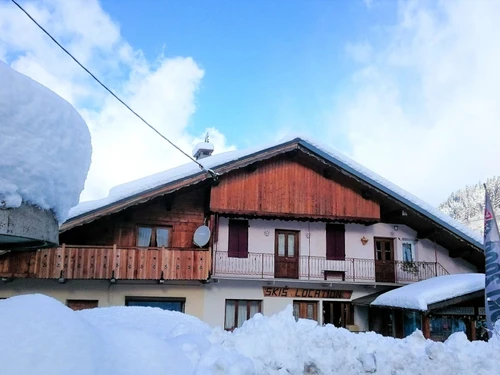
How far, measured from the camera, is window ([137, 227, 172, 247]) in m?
16.3

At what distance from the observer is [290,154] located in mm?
17922

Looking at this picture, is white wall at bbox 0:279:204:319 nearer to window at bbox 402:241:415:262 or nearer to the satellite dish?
the satellite dish

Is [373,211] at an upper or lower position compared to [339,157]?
lower

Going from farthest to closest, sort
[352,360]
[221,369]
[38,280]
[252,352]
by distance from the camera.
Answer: [38,280]
[352,360]
[252,352]
[221,369]

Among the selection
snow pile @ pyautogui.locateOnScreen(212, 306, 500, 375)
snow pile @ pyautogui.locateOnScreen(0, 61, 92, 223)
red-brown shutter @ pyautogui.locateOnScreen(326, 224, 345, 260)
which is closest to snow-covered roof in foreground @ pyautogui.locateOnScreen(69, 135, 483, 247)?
red-brown shutter @ pyautogui.locateOnScreen(326, 224, 345, 260)

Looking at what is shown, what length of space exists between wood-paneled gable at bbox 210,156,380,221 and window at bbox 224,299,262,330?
11.8ft

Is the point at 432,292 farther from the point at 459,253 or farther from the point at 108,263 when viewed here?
the point at 108,263

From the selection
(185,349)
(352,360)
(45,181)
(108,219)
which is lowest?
(352,360)

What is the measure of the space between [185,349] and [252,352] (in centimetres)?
131

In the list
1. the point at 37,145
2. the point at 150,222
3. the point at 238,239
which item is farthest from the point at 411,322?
the point at 37,145

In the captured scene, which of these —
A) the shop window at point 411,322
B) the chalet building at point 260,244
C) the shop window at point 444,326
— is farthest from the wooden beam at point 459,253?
the shop window at point 411,322

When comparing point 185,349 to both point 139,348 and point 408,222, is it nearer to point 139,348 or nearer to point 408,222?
point 139,348

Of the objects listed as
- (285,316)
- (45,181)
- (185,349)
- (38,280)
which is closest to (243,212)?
(38,280)

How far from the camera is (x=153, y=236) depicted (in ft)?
54.0
